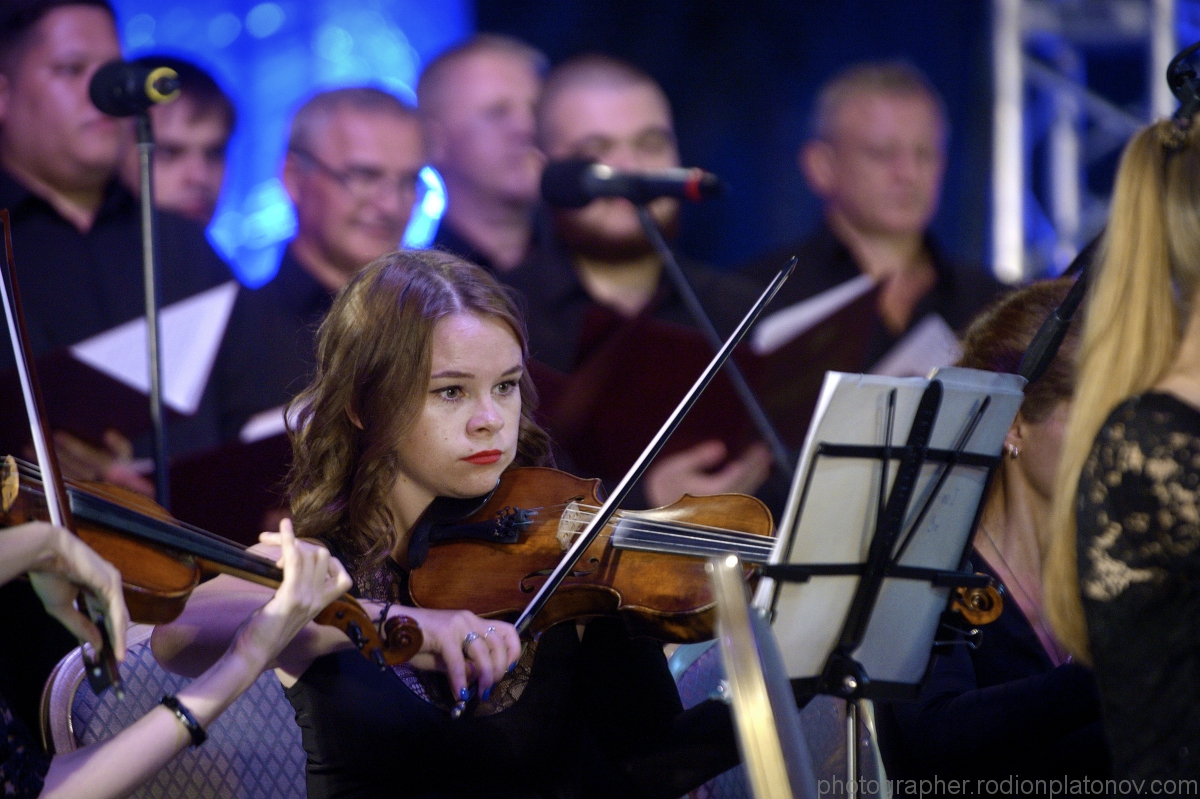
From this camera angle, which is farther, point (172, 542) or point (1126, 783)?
point (172, 542)

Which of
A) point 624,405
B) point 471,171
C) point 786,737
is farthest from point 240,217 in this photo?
point 786,737

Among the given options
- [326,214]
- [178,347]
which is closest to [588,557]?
[178,347]

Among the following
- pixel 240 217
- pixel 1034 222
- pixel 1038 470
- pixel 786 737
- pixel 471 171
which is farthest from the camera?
pixel 1034 222

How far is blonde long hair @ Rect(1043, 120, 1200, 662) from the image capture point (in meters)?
1.22

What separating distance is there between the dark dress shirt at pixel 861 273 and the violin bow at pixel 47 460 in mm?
2870

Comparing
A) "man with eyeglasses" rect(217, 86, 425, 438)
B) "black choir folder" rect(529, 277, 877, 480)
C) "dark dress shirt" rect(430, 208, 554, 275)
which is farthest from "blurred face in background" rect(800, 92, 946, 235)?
"man with eyeglasses" rect(217, 86, 425, 438)

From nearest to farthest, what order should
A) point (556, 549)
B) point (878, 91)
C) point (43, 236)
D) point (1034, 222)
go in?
point (556, 549)
point (43, 236)
point (878, 91)
point (1034, 222)

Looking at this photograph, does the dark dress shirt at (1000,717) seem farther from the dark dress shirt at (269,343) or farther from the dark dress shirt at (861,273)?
the dark dress shirt at (861,273)

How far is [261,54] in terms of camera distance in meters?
3.37

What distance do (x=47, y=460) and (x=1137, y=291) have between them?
3.72ft

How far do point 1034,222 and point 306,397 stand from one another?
3.71 metres

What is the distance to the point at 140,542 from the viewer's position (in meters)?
1.33

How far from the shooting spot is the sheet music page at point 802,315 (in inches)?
151

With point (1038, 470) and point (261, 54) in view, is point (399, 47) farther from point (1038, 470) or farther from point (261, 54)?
point (1038, 470)
